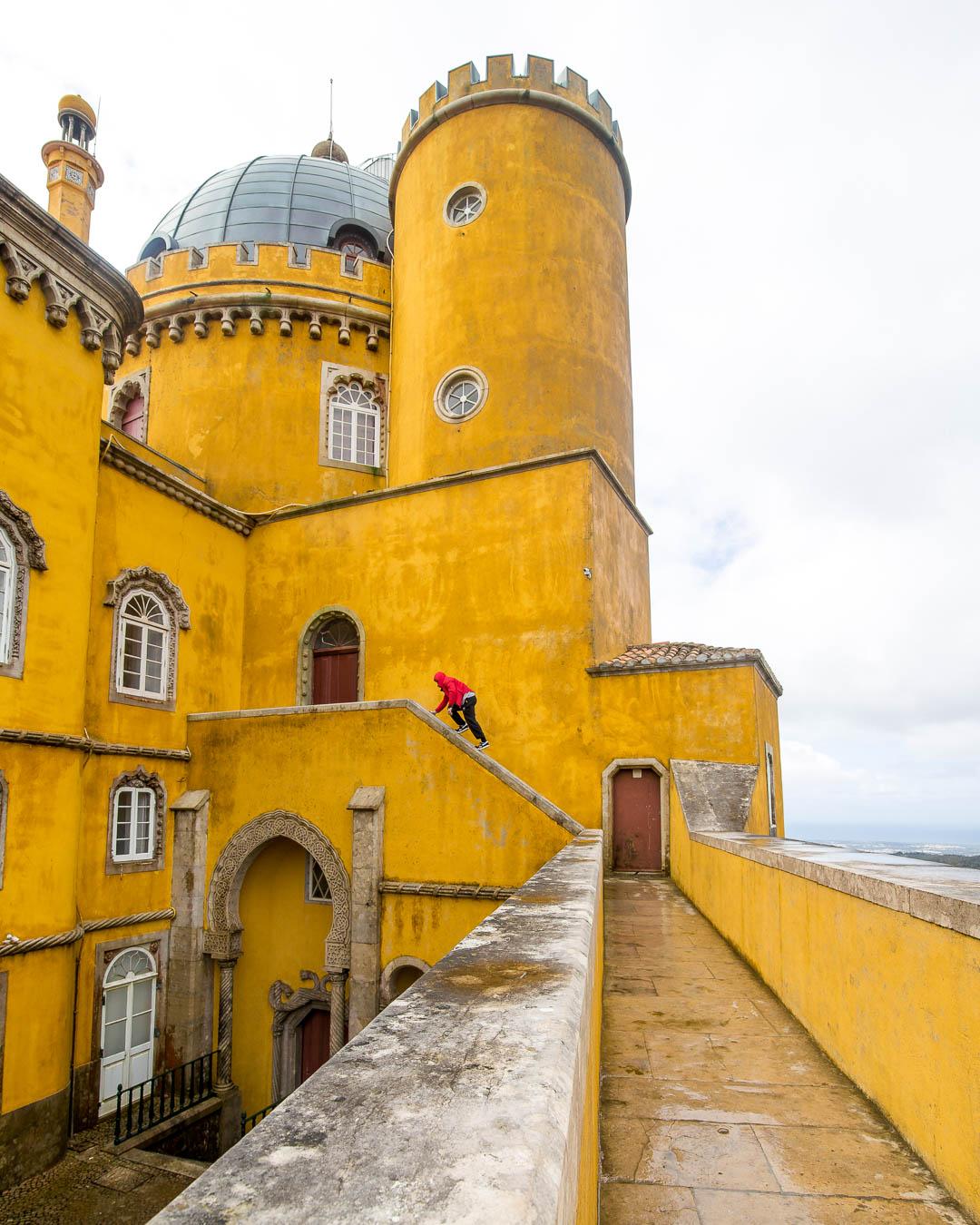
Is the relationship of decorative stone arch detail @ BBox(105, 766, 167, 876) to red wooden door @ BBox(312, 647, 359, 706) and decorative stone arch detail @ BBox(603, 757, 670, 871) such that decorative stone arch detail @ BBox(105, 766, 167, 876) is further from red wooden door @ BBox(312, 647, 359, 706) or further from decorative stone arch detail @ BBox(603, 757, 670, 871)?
decorative stone arch detail @ BBox(603, 757, 670, 871)

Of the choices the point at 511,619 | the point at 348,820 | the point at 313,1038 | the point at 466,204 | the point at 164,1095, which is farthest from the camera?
the point at 466,204

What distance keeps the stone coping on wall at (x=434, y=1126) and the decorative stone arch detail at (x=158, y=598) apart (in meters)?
12.8

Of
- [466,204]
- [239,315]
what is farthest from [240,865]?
[466,204]

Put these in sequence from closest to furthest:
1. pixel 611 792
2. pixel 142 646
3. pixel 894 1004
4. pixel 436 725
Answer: pixel 894 1004 < pixel 436 725 < pixel 611 792 < pixel 142 646

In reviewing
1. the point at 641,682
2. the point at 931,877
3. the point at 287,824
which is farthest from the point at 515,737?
the point at 931,877

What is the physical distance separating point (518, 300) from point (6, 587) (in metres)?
11.6

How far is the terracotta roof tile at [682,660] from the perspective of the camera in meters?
14.1

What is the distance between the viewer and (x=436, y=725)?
12.7m

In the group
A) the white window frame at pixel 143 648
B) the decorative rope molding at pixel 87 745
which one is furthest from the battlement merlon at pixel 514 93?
the decorative rope molding at pixel 87 745

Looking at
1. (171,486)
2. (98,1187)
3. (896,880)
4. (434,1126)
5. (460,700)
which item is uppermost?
(171,486)

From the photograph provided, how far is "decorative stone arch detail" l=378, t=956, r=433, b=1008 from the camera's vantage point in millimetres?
12375

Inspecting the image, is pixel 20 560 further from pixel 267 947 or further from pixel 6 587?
pixel 267 947

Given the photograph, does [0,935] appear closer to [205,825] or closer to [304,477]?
[205,825]

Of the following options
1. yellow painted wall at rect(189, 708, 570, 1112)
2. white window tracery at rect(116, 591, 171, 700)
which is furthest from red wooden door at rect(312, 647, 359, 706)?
white window tracery at rect(116, 591, 171, 700)
